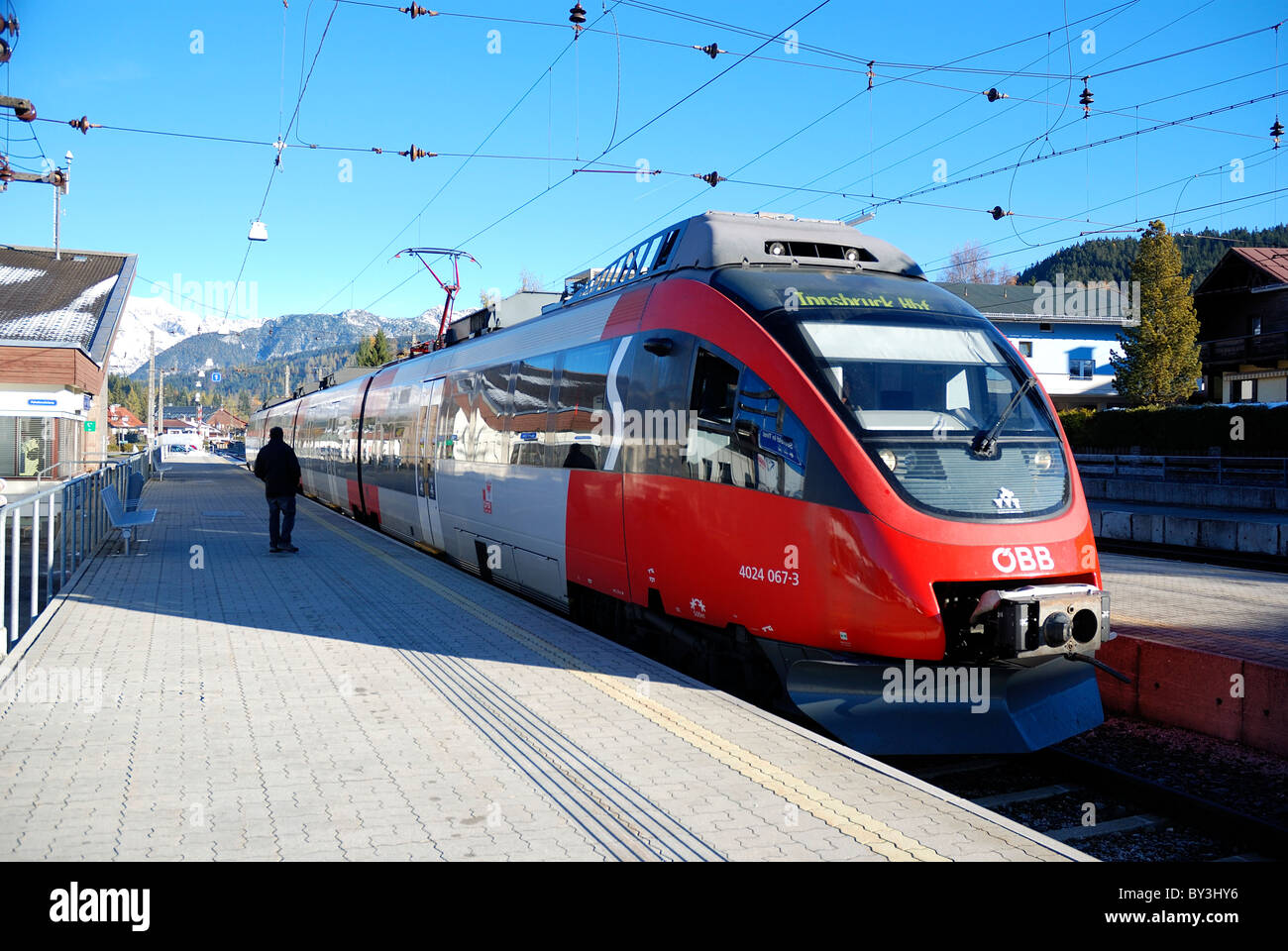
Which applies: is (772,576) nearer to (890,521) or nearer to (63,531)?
(890,521)

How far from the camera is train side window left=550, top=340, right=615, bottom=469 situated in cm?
902

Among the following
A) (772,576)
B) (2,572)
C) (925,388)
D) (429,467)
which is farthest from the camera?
(429,467)

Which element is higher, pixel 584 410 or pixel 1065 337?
pixel 1065 337

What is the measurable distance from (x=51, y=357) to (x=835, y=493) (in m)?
Result: 33.9

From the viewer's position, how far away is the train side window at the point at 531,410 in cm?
1047

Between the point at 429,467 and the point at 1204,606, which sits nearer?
the point at 1204,606

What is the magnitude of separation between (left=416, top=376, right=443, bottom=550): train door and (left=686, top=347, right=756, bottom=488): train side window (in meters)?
7.82

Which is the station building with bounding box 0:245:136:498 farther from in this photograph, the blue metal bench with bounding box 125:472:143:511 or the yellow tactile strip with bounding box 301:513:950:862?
Result: the yellow tactile strip with bounding box 301:513:950:862

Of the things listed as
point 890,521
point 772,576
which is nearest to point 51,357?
point 772,576

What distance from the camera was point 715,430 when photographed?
722cm

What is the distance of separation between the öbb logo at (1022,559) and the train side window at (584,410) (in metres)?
3.63

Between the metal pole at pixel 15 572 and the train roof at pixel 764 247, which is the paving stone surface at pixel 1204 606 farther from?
the metal pole at pixel 15 572
